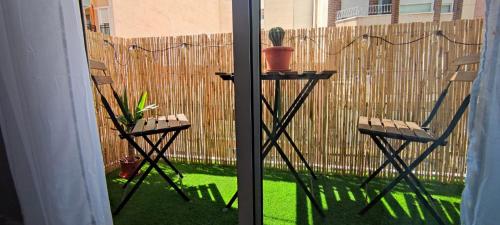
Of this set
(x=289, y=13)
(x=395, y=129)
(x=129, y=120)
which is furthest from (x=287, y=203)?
(x=129, y=120)

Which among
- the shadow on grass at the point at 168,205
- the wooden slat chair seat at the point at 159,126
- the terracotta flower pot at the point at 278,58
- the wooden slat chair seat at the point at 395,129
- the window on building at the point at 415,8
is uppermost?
the window on building at the point at 415,8

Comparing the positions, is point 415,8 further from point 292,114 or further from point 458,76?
point 292,114

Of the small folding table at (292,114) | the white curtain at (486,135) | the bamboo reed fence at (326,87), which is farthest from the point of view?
the small folding table at (292,114)

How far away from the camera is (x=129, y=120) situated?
2322 mm

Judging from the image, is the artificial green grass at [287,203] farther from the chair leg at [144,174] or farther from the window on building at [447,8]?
the window on building at [447,8]

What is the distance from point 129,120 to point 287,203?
154cm

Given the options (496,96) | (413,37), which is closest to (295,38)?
(413,37)

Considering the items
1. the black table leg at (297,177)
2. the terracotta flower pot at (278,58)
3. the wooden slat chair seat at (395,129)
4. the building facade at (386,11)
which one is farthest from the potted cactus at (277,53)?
the wooden slat chair seat at (395,129)

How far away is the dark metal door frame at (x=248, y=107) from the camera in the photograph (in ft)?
3.34

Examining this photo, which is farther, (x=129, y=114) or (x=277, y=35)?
(x=129, y=114)

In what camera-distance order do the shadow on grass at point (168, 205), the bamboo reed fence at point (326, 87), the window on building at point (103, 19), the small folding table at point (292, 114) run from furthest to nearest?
1. the window on building at point (103, 19)
2. the shadow on grass at point (168, 205)
3. the small folding table at point (292, 114)
4. the bamboo reed fence at point (326, 87)

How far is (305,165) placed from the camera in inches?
76.3

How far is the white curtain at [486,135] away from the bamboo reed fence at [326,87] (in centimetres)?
18

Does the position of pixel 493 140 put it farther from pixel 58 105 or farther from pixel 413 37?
pixel 58 105
